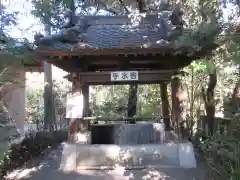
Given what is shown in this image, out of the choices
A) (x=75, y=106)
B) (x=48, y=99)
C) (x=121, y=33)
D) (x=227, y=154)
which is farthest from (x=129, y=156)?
(x=48, y=99)

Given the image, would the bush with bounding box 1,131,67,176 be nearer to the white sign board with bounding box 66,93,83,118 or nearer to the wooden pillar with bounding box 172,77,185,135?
the white sign board with bounding box 66,93,83,118

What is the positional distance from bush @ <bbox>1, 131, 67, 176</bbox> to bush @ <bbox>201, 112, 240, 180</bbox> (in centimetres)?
400

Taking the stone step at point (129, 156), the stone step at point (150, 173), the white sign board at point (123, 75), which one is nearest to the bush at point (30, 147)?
the stone step at point (129, 156)

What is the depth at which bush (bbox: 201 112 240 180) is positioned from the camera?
4773mm

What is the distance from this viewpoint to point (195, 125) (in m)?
11.4

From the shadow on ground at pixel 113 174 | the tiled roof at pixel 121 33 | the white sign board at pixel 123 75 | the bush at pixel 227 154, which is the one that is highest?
the tiled roof at pixel 121 33

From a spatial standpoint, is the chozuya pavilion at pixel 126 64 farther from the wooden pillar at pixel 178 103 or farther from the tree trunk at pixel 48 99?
the tree trunk at pixel 48 99

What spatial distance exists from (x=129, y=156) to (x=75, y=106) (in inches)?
64.5

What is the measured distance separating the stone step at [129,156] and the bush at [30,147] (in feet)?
4.18

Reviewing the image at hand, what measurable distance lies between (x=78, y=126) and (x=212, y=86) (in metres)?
4.27

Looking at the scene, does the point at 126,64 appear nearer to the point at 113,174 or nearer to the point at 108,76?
the point at 108,76

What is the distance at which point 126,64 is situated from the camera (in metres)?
7.96

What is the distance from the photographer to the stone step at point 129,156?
23.8ft

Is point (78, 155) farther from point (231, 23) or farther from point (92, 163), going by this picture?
point (231, 23)
